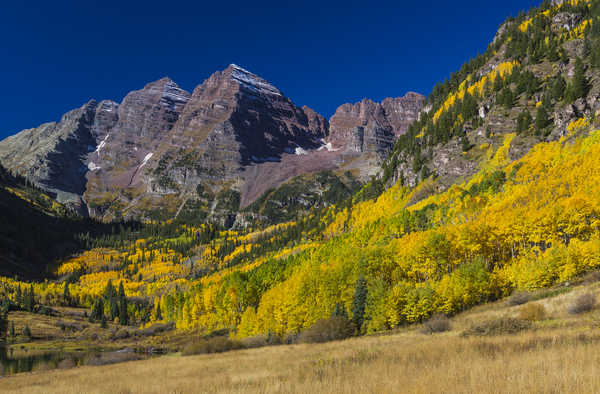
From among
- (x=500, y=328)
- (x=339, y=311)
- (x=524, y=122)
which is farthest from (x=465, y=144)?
(x=500, y=328)

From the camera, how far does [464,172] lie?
123m

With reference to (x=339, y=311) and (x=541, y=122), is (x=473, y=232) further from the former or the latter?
(x=541, y=122)

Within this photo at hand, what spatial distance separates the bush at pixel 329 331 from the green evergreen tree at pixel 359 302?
12.1 feet

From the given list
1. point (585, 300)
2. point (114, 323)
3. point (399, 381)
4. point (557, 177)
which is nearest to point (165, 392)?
point (399, 381)

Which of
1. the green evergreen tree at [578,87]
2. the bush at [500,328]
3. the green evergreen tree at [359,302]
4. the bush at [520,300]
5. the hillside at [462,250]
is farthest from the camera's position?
the green evergreen tree at [578,87]

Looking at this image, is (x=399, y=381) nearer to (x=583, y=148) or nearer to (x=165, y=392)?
(x=165, y=392)

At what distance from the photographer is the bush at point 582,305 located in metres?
27.4

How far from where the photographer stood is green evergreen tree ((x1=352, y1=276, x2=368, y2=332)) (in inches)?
2175

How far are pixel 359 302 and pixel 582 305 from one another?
3261cm

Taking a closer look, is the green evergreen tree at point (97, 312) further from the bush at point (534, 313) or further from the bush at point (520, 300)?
the bush at point (534, 313)

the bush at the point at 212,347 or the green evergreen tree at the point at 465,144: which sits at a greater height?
the green evergreen tree at the point at 465,144

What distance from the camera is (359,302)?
56.6 meters

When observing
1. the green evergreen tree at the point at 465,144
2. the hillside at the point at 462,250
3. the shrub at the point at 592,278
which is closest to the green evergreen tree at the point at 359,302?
the hillside at the point at 462,250

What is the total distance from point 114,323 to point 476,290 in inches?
5826
